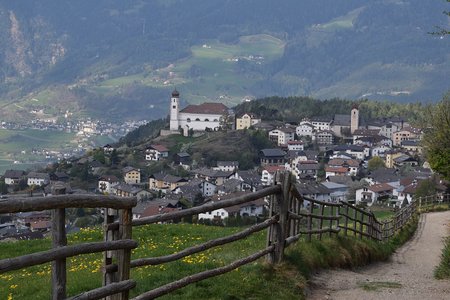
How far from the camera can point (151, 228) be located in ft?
63.5

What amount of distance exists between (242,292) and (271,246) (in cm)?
149

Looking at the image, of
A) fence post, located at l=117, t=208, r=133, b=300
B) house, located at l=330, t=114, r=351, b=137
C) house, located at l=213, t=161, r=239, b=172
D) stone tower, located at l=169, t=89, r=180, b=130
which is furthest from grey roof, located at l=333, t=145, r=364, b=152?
fence post, located at l=117, t=208, r=133, b=300

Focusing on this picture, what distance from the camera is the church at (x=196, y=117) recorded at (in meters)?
165

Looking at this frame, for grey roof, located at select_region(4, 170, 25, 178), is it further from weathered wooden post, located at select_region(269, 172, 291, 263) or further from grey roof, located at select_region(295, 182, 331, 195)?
weathered wooden post, located at select_region(269, 172, 291, 263)

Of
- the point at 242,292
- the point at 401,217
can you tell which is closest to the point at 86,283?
the point at 242,292

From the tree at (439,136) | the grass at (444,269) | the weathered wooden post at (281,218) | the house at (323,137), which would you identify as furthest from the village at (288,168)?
the weathered wooden post at (281,218)

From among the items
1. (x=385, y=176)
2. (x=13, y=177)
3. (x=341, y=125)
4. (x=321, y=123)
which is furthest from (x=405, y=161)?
(x=13, y=177)

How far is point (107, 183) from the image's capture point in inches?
4208

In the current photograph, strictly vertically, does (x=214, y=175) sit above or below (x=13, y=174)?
above

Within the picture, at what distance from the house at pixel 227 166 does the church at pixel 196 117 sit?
119ft

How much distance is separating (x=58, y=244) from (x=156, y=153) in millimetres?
129303

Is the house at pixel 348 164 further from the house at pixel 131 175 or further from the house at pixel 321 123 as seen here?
the house at pixel 321 123

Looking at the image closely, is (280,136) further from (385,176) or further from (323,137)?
(385,176)

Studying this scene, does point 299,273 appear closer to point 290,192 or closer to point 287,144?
point 290,192
